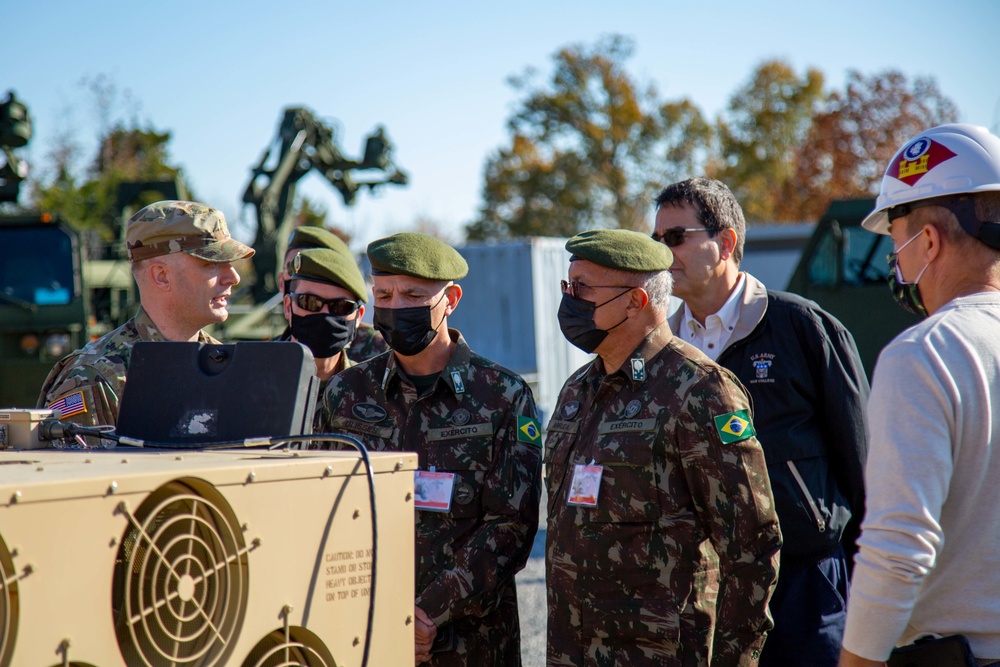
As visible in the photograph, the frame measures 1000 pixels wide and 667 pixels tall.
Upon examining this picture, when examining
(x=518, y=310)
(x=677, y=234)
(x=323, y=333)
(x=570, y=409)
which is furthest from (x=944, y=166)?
(x=518, y=310)

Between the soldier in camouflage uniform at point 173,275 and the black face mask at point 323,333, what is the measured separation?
2.37 feet

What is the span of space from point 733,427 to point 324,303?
198 cm

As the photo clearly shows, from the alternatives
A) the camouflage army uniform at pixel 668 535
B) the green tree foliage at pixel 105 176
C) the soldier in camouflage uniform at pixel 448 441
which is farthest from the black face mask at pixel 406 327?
the green tree foliage at pixel 105 176

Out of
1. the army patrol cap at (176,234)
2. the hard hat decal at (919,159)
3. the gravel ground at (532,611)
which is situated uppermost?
the hard hat decal at (919,159)

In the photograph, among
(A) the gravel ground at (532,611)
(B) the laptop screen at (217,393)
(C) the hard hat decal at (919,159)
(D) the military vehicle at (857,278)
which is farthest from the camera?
(D) the military vehicle at (857,278)

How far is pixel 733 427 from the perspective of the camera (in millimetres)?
2609

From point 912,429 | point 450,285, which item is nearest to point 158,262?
point 450,285

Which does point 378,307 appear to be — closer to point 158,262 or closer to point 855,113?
point 158,262

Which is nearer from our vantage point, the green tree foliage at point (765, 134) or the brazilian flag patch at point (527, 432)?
the brazilian flag patch at point (527, 432)

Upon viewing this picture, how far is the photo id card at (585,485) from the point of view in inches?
108

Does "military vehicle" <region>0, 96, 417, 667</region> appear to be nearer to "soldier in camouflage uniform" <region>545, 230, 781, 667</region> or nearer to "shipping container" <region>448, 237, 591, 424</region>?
"soldier in camouflage uniform" <region>545, 230, 781, 667</region>

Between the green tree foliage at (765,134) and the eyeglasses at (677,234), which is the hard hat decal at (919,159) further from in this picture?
the green tree foliage at (765,134)

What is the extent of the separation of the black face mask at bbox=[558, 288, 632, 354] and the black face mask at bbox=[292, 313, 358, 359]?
4.03 ft

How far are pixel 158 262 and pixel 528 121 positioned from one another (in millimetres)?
31242
